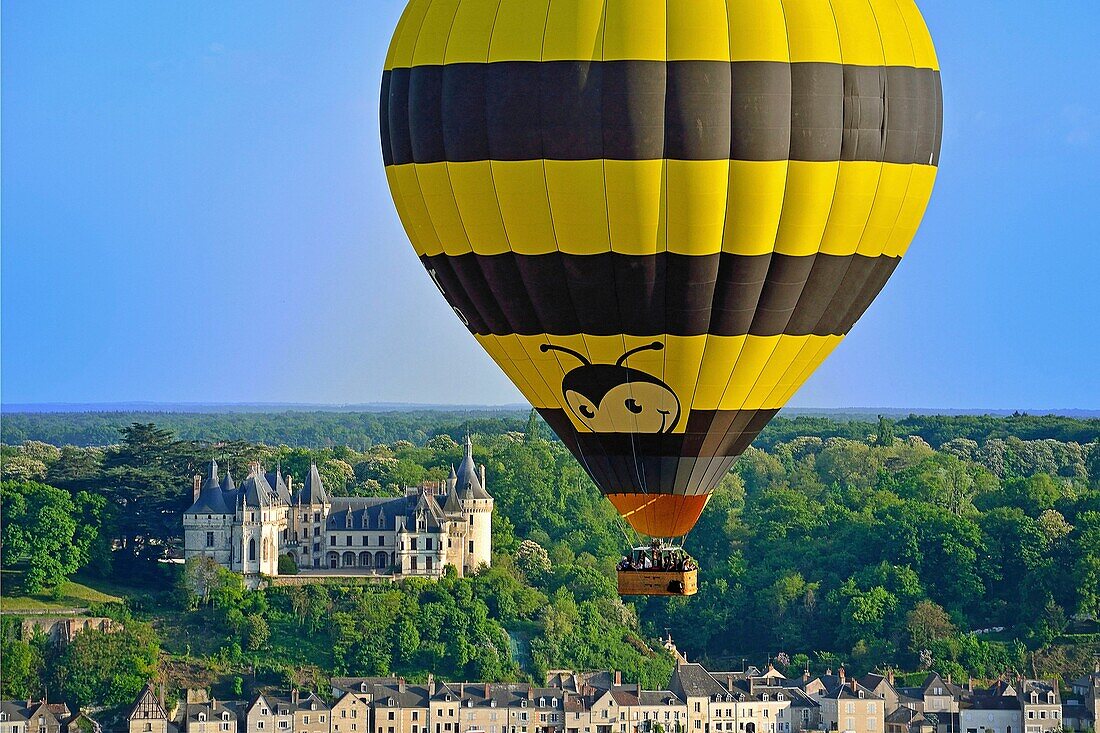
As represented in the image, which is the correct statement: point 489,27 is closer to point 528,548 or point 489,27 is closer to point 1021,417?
point 528,548

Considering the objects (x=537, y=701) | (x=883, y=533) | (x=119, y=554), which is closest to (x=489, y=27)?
(x=537, y=701)

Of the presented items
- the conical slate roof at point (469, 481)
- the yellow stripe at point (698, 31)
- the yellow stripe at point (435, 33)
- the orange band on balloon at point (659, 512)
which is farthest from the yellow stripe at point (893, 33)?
the conical slate roof at point (469, 481)

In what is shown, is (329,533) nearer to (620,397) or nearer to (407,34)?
(407,34)

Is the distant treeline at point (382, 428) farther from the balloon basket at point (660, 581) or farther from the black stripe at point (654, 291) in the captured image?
the balloon basket at point (660, 581)

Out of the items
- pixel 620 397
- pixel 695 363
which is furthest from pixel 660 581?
pixel 695 363

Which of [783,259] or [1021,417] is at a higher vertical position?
[1021,417]

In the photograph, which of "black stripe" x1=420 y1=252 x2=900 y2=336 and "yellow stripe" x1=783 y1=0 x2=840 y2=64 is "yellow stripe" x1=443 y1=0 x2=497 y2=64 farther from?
"yellow stripe" x1=783 y1=0 x2=840 y2=64

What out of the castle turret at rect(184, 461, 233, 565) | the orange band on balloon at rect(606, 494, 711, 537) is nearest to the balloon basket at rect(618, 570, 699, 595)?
the orange band on balloon at rect(606, 494, 711, 537)
